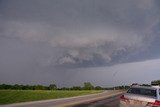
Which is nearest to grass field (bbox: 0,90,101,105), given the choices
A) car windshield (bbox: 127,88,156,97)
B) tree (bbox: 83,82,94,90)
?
car windshield (bbox: 127,88,156,97)

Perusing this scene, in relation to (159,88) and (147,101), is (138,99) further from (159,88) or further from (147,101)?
(159,88)

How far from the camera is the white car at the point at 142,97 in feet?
41.0

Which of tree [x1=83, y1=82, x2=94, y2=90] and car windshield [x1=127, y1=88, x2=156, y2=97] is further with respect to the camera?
tree [x1=83, y1=82, x2=94, y2=90]

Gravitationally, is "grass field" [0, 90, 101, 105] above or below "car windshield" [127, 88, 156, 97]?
above

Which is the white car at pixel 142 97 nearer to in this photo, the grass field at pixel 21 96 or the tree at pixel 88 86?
the grass field at pixel 21 96

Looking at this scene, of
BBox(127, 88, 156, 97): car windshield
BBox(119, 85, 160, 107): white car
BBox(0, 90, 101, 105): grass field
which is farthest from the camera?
BBox(0, 90, 101, 105): grass field

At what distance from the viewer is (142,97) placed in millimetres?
12719

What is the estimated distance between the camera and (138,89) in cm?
1368

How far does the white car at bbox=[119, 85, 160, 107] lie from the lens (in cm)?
1250

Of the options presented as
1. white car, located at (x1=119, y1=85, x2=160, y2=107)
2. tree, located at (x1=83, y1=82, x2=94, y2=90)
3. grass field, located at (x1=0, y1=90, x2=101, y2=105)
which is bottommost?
white car, located at (x1=119, y1=85, x2=160, y2=107)

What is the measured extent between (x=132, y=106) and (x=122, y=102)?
0.64 m

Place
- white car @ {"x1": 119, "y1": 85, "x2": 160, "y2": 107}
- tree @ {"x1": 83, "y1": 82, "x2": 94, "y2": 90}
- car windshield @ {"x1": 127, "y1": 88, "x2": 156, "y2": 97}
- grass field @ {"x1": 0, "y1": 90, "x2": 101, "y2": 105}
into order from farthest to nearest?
tree @ {"x1": 83, "y1": 82, "x2": 94, "y2": 90} < grass field @ {"x1": 0, "y1": 90, "x2": 101, "y2": 105} < car windshield @ {"x1": 127, "y1": 88, "x2": 156, "y2": 97} < white car @ {"x1": 119, "y1": 85, "x2": 160, "y2": 107}

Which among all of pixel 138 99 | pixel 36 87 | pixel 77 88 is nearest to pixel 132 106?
pixel 138 99

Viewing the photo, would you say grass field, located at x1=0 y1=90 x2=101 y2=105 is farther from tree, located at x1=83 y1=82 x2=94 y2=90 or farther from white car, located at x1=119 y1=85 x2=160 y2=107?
tree, located at x1=83 y1=82 x2=94 y2=90
